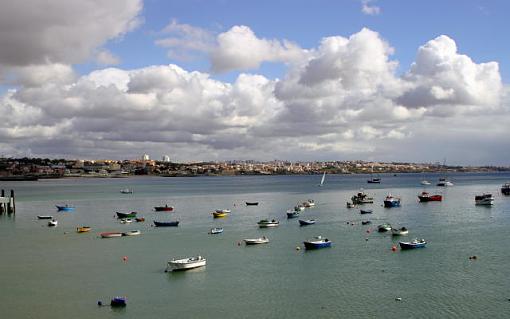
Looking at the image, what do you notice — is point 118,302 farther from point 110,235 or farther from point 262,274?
point 110,235

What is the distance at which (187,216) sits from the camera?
314ft

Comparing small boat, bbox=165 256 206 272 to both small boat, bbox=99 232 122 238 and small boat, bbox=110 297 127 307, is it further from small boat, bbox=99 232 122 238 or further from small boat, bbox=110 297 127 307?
small boat, bbox=99 232 122 238

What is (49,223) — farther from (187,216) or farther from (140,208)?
(140,208)

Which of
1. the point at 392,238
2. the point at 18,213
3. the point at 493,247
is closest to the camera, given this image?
the point at 493,247

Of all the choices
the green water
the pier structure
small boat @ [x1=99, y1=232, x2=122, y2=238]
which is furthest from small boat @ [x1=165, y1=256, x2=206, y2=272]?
the pier structure

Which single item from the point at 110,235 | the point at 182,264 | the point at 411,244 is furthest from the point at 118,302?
the point at 110,235

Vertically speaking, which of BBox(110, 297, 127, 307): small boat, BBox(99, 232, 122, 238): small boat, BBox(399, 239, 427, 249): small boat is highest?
BBox(399, 239, 427, 249): small boat

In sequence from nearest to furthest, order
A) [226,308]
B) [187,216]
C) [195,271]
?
[226,308] → [195,271] → [187,216]

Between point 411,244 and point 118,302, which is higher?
point 411,244

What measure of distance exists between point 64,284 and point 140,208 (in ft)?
240

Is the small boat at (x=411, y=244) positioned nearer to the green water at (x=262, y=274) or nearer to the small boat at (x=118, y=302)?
the green water at (x=262, y=274)

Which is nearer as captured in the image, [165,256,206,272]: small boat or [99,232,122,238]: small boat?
[165,256,206,272]: small boat

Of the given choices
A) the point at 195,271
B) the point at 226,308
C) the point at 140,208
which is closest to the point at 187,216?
the point at 140,208

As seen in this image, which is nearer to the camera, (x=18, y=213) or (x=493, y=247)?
(x=493, y=247)
